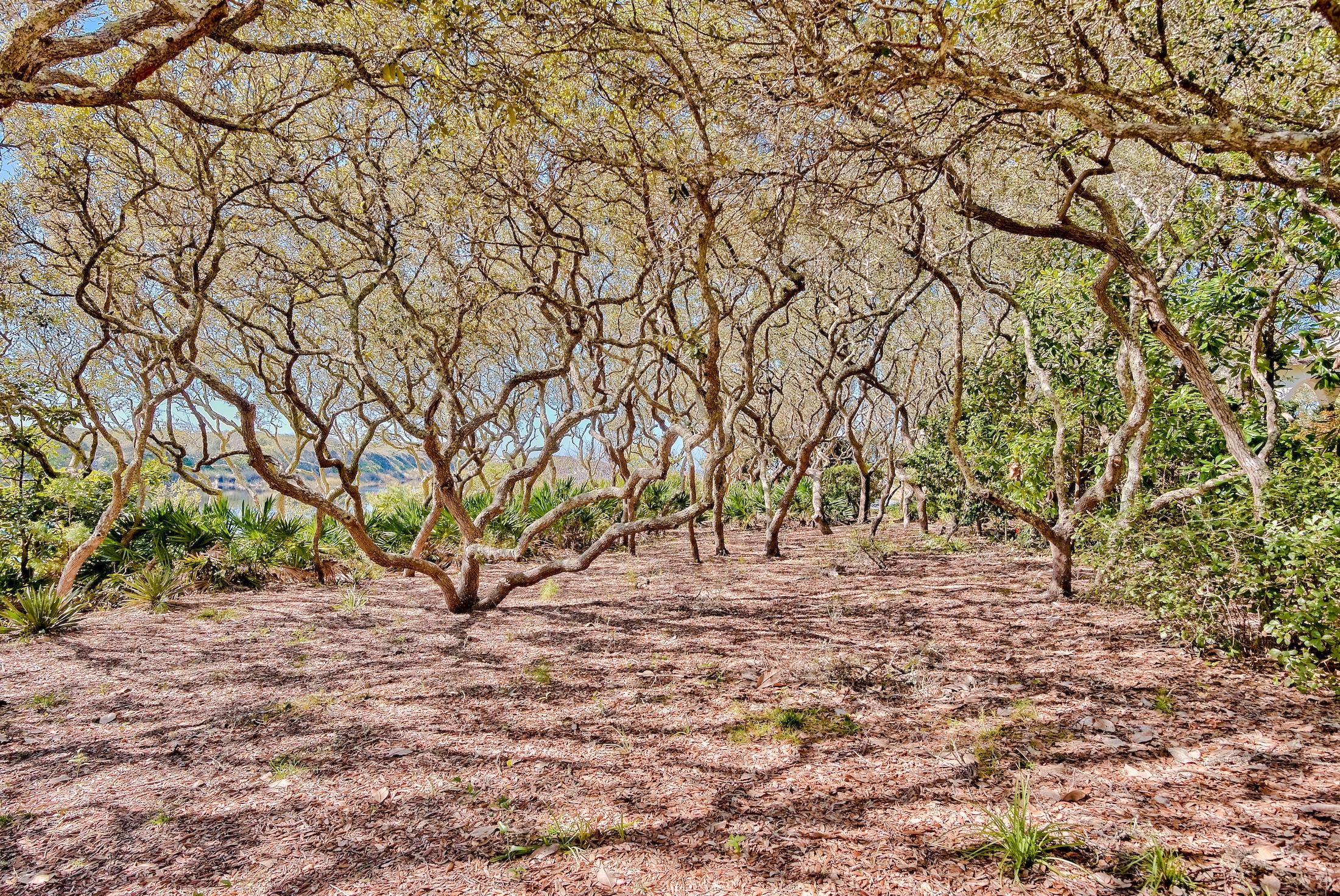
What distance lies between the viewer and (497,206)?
8508 mm

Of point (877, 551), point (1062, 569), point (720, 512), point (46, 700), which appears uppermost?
point (720, 512)

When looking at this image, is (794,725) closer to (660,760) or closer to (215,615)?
(660,760)

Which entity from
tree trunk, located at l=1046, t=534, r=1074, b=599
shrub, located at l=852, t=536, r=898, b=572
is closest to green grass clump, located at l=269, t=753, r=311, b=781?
tree trunk, located at l=1046, t=534, r=1074, b=599

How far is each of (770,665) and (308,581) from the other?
27.5 feet

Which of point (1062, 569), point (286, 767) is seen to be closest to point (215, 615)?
point (286, 767)

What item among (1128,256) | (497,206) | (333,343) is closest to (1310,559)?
(1128,256)

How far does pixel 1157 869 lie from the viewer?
2.21 meters

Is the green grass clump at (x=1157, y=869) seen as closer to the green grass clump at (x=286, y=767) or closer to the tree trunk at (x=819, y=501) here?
the green grass clump at (x=286, y=767)

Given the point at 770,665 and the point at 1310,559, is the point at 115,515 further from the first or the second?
the point at 1310,559

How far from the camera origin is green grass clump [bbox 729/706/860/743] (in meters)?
3.74

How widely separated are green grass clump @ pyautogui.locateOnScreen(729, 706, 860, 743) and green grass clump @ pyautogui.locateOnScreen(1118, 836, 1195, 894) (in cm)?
155

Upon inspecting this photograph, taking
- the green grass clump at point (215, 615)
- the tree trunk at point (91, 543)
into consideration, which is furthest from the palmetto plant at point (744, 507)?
the tree trunk at point (91, 543)

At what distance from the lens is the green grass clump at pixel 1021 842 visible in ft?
7.78

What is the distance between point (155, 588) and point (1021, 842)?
33.1ft
